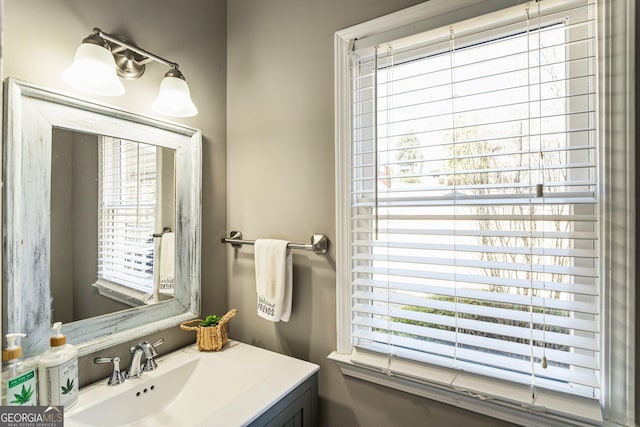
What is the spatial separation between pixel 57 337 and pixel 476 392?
3.99ft

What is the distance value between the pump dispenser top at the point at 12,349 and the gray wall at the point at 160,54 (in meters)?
0.24

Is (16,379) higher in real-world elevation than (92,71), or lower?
lower

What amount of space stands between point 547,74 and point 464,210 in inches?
17.8

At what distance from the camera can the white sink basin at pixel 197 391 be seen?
1.05m

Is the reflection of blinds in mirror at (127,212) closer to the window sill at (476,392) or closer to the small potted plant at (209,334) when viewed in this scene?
the small potted plant at (209,334)

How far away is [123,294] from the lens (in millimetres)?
1264

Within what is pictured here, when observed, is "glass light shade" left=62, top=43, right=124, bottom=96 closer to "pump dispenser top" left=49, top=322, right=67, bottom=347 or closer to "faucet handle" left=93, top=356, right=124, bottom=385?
"pump dispenser top" left=49, top=322, right=67, bottom=347

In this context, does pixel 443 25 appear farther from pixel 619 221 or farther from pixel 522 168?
pixel 619 221

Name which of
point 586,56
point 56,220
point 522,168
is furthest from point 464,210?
point 56,220

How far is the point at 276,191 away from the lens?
1.48m

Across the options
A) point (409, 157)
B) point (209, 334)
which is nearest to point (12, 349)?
point (209, 334)

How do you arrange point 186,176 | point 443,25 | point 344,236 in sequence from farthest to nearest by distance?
point 186,176 < point 344,236 < point 443,25

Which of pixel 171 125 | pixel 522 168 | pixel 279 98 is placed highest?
pixel 279 98

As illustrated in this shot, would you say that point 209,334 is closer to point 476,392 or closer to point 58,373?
point 58,373
